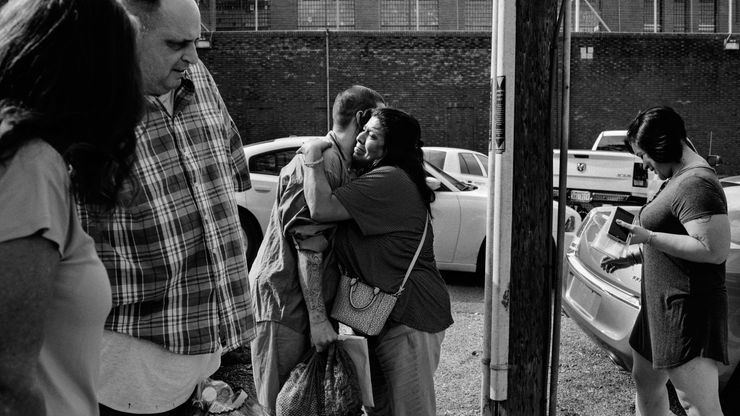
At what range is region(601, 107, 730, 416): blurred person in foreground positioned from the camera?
3.16 metres

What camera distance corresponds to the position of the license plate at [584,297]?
4688 millimetres

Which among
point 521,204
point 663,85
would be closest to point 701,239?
point 521,204

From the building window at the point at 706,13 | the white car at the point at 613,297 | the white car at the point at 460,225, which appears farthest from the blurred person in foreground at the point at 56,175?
the building window at the point at 706,13

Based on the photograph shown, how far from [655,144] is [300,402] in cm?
192

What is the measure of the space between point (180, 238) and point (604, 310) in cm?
322

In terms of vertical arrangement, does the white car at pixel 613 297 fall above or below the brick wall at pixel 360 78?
below

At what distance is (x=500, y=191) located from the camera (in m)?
3.03

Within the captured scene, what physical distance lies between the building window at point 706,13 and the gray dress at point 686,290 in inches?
1327

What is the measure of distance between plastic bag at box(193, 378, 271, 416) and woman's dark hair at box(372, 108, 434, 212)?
1.27 metres

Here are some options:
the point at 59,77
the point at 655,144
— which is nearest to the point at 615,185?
the point at 655,144

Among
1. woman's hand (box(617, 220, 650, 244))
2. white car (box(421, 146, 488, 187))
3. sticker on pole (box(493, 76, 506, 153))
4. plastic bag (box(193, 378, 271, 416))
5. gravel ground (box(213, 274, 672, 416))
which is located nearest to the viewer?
plastic bag (box(193, 378, 271, 416))

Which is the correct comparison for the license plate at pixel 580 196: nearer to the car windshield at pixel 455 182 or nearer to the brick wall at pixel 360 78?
the car windshield at pixel 455 182

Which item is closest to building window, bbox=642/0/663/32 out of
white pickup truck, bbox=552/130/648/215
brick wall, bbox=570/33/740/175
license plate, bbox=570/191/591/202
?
brick wall, bbox=570/33/740/175

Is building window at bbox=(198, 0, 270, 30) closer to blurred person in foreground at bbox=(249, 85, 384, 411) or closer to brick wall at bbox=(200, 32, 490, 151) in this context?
brick wall at bbox=(200, 32, 490, 151)
